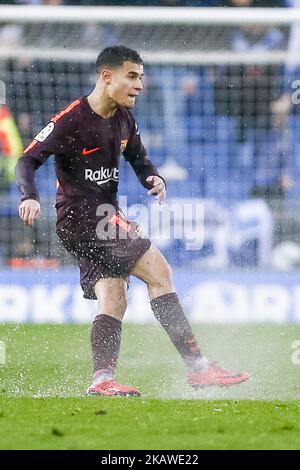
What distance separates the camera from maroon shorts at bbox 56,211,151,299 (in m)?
6.88

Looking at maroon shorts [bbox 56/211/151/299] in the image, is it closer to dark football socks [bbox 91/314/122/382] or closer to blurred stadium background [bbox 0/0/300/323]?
dark football socks [bbox 91/314/122/382]

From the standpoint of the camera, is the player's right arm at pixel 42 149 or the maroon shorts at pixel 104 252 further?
the maroon shorts at pixel 104 252

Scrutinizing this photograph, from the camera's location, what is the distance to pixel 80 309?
32.5 ft

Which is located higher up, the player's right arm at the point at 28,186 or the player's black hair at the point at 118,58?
the player's black hair at the point at 118,58

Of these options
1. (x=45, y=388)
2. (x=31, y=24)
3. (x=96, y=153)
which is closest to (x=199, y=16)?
(x=31, y=24)

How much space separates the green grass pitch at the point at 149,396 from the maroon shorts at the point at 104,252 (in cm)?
66

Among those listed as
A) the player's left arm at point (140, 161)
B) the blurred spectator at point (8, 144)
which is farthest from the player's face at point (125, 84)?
the blurred spectator at point (8, 144)

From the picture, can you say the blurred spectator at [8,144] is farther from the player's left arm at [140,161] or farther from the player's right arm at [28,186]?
the player's right arm at [28,186]

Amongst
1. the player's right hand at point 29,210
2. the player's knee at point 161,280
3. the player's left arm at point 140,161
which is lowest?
the player's knee at point 161,280

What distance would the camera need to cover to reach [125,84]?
6980 mm

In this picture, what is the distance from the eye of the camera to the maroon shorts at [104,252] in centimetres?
688

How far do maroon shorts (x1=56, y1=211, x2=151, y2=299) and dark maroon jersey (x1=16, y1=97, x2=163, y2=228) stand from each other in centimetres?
15

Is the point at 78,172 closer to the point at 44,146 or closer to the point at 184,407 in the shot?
the point at 44,146

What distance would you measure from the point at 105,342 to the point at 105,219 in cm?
71
